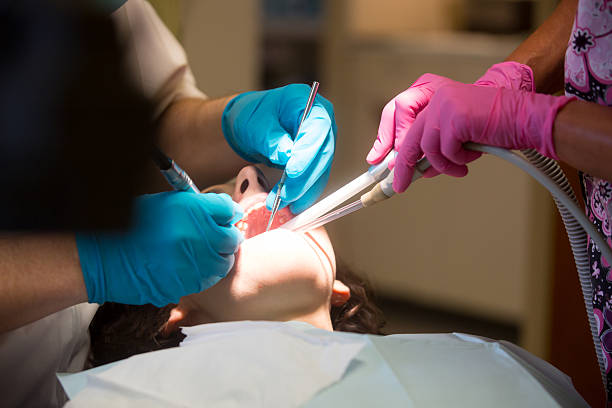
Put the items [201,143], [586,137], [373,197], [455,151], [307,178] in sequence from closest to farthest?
[586,137] → [455,151] → [373,197] → [307,178] → [201,143]

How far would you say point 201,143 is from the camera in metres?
1.45

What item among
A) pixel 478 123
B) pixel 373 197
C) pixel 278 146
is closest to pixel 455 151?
pixel 478 123

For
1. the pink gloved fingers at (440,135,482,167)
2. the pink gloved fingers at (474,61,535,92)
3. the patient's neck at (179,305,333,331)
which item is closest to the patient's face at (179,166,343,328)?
the patient's neck at (179,305,333,331)

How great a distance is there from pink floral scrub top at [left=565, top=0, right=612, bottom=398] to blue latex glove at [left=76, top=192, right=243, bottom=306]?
2.04ft

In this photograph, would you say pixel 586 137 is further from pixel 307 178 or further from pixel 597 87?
pixel 307 178

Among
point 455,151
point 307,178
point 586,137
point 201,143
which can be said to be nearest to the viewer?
point 586,137

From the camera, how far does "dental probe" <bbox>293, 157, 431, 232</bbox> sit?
107cm

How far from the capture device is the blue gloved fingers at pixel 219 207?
1043 mm

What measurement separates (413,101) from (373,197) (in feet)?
0.71

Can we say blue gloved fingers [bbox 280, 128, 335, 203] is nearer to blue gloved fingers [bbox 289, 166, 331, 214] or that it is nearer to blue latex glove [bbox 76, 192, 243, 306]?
blue gloved fingers [bbox 289, 166, 331, 214]

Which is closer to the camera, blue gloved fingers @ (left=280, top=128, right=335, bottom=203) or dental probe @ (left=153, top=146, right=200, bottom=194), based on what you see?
dental probe @ (left=153, top=146, right=200, bottom=194)

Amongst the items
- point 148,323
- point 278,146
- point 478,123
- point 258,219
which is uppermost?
point 478,123

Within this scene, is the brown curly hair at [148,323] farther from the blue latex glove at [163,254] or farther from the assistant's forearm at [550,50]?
the assistant's forearm at [550,50]

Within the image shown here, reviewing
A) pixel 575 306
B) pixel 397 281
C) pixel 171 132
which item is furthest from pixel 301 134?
pixel 397 281
